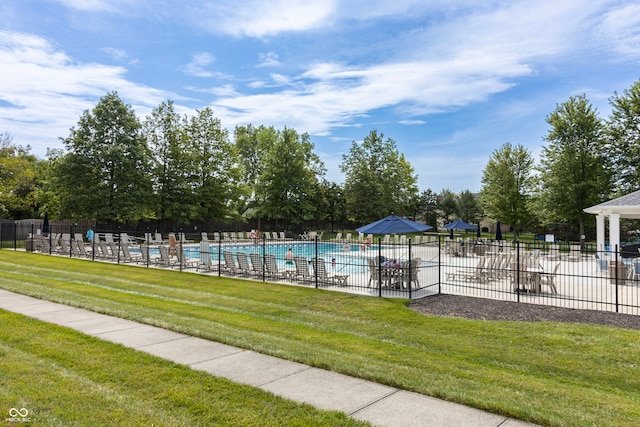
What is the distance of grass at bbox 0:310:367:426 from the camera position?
3.87 meters

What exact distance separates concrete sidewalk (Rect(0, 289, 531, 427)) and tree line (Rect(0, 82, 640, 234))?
1358 inches

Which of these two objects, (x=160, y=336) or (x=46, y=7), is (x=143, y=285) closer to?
(x=160, y=336)

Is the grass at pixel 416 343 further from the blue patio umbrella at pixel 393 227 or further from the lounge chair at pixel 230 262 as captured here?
the blue patio umbrella at pixel 393 227

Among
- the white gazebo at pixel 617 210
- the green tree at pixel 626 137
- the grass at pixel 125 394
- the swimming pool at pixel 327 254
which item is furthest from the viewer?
the green tree at pixel 626 137

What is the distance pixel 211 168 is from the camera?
45.8 m

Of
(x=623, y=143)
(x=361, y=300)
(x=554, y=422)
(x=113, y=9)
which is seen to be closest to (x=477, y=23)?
(x=361, y=300)

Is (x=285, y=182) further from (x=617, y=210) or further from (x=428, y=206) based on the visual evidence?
(x=617, y=210)

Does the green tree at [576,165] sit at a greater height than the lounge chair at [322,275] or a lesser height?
greater

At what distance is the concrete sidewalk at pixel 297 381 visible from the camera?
13.0 feet

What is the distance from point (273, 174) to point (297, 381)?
4485 cm

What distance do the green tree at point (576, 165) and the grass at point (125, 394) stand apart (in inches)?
1435

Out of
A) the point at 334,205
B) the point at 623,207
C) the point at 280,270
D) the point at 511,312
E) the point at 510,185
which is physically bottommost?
the point at 511,312

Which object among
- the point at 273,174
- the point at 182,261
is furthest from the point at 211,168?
the point at 182,261

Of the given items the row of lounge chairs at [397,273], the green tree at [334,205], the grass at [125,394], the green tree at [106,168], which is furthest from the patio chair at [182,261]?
the green tree at [334,205]
